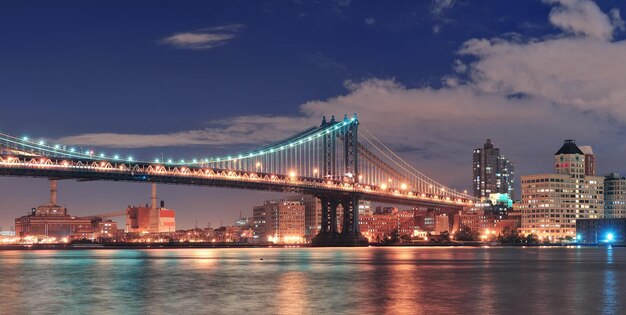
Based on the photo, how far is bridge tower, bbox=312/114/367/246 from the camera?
429ft

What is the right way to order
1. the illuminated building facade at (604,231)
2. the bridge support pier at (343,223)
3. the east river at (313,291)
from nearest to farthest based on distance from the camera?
1. the east river at (313,291)
2. the bridge support pier at (343,223)
3. the illuminated building facade at (604,231)

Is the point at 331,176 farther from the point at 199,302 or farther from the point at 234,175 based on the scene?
the point at 199,302

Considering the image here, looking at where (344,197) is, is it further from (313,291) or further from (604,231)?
(313,291)

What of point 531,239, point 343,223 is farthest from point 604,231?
point 343,223

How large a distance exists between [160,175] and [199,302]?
72.5 m

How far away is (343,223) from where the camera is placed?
439 ft

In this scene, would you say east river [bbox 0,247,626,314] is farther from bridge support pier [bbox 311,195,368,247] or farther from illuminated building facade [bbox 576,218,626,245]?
illuminated building facade [bbox 576,218,626,245]

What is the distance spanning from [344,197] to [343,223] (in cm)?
519

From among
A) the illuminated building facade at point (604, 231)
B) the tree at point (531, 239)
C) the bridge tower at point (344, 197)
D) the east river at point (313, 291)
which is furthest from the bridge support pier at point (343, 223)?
the east river at point (313, 291)

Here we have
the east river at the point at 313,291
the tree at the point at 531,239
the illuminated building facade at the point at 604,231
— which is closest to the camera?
the east river at the point at 313,291

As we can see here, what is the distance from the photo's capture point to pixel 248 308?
117 feet

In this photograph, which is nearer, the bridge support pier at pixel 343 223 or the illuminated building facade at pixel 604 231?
the bridge support pier at pixel 343 223

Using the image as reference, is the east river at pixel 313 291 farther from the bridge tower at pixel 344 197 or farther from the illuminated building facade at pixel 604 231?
the illuminated building facade at pixel 604 231

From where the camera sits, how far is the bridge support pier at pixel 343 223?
13050 cm
